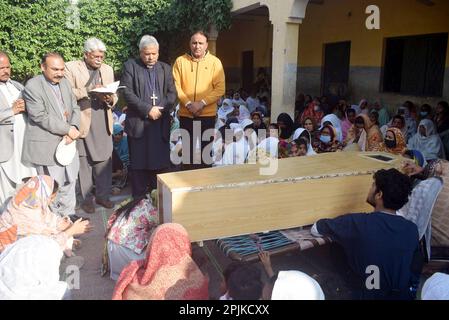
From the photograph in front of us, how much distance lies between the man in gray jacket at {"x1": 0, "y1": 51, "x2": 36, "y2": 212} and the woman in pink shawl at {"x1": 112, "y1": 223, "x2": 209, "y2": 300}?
2.02m

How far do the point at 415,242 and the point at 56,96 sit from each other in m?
3.20

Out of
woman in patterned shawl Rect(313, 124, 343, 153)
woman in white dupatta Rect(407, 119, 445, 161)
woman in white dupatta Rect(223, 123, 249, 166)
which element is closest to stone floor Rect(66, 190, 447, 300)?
woman in white dupatta Rect(223, 123, 249, 166)

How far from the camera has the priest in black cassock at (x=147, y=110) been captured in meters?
4.11

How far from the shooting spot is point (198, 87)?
14.4 ft

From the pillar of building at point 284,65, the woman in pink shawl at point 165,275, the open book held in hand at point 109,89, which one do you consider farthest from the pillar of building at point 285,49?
the woman in pink shawl at point 165,275

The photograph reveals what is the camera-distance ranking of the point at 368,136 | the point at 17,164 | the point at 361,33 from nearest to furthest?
the point at 17,164, the point at 368,136, the point at 361,33

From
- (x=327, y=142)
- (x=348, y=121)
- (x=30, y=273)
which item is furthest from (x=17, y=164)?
(x=348, y=121)

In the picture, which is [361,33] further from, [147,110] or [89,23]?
[147,110]

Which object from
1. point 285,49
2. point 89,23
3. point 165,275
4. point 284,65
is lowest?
point 165,275

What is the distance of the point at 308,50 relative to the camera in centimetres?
1213

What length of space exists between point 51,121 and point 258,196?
2060 millimetres

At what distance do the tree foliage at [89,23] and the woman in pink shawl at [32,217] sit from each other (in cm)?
812

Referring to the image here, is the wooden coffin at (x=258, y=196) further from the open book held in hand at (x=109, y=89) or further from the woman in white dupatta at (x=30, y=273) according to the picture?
the open book held in hand at (x=109, y=89)

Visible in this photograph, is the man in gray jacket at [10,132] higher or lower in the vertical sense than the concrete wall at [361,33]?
lower
